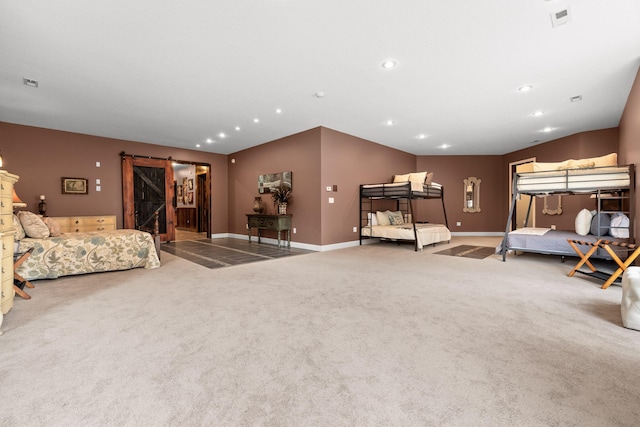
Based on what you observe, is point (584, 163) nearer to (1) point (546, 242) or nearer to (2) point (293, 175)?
(1) point (546, 242)

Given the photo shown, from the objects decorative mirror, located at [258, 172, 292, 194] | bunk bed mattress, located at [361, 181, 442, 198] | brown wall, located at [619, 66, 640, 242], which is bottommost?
bunk bed mattress, located at [361, 181, 442, 198]

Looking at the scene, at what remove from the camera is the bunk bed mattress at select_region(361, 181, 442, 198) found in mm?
6219

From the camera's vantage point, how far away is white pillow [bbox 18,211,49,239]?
3.71 m

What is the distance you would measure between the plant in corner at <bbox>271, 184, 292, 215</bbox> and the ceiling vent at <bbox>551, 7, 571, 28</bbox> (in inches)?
206

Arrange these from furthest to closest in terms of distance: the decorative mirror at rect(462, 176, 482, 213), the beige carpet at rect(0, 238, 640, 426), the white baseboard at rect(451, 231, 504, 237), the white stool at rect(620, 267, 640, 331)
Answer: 1. the decorative mirror at rect(462, 176, 482, 213)
2. the white baseboard at rect(451, 231, 504, 237)
3. the white stool at rect(620, 267, 640, 331)
4. the beige carpet at rect(0, 238, 640, 426)

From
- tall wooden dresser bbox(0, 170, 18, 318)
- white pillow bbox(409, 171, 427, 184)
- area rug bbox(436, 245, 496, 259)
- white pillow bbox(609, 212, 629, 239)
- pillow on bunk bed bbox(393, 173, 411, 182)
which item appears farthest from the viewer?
pillow on bunk bed bbox(393, 173, 411, 182)

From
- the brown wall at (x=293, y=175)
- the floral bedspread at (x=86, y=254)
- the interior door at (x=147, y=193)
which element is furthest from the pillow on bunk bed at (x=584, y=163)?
the interior door at (x=147, y=193)

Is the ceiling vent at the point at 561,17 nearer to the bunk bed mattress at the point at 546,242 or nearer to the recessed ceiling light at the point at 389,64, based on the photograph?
the recessed ceiling light at the point at 389,64

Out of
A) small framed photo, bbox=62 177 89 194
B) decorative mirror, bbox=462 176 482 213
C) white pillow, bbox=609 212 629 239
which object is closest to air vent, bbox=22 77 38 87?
small framed photo, bbox=62 177 89 194

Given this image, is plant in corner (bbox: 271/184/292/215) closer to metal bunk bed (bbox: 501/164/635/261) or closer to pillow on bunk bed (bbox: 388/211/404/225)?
pillow on bunk bed (bbox: 388/211/404/225)

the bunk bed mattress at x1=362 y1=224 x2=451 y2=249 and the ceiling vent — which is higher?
the ceiling vent

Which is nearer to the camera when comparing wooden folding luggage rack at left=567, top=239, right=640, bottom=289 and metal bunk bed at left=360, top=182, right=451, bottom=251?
wooden folding luggage rack at left=567, top=239, right=640, bottom=289

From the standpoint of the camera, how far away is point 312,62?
3.46m

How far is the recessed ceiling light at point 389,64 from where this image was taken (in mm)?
3439
